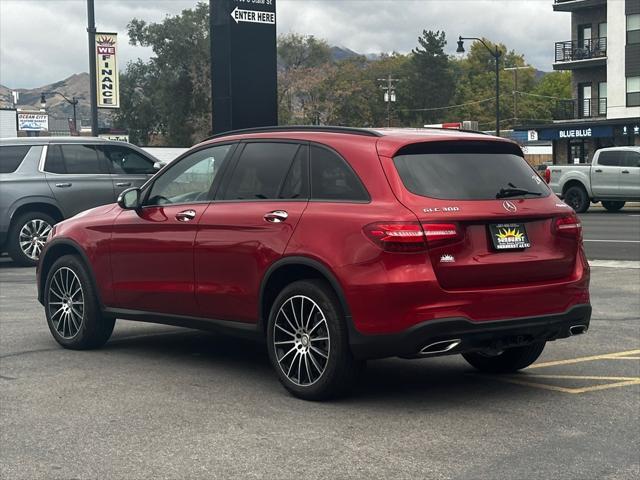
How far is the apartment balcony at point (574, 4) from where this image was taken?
57.9 metres

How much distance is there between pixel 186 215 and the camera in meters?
7.41

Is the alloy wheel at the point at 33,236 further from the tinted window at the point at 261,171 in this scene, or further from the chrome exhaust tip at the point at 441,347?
the chrome exhaust tip at the point at 441,347

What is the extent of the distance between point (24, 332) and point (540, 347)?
A: 15.5 feet

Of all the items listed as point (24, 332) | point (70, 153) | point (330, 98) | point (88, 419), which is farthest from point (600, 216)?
point (330, 98)

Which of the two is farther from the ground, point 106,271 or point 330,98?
point 330,98

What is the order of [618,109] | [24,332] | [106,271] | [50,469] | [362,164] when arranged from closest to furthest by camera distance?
1. [50,469]
2. [362,164]
3. [106,271]
4. [24,332]
5. [618,109]

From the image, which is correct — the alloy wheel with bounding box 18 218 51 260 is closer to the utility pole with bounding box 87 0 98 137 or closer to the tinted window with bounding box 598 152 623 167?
the utility pole with bounding box 87 0 98 137

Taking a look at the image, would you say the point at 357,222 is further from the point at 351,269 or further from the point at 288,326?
the point at 288,326

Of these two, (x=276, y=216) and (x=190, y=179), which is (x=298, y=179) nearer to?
(x=276, y=216)

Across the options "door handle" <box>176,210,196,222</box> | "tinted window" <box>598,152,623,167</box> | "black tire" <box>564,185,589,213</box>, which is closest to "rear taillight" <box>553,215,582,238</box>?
"door handle" <box>176,210,196,222</box>

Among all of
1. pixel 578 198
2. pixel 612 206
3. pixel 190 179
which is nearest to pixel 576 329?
pixel 190 179

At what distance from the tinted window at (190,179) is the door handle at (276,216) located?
0.79 m

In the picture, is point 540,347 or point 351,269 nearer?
point 351,269

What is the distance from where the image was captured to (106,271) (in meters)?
8.09
